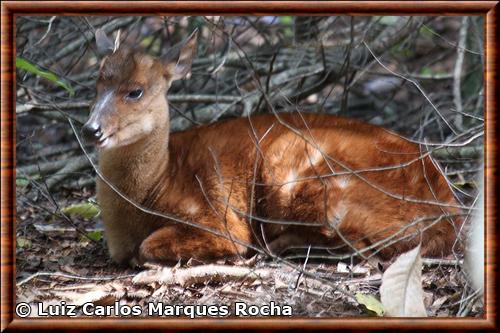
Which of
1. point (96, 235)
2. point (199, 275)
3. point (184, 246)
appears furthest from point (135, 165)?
point (199, 275)

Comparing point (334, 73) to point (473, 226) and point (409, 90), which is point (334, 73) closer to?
point (409, 90)

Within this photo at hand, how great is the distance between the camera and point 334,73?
745 centimetres

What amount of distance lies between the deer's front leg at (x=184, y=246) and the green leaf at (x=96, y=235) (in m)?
0.79

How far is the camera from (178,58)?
5.45 m

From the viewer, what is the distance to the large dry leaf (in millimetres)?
4005

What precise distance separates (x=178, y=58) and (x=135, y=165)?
725 millimetres

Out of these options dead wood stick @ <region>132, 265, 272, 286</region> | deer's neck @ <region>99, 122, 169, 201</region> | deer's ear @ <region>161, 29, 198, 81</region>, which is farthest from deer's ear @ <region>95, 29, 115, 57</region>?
dead wood stick @ <region>132, 265, 272, 286</region>

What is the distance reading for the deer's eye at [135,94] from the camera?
517 cm

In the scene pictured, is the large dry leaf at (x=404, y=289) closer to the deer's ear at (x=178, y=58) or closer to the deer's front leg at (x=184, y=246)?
the deer's front leg at (x=184, y=246)

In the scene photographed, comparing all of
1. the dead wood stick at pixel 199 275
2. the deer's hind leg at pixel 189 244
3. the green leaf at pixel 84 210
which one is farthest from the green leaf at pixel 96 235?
the dead wood stick at pixel 199 275

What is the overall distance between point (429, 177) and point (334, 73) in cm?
235

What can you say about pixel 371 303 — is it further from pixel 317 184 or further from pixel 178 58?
pixel 178 58

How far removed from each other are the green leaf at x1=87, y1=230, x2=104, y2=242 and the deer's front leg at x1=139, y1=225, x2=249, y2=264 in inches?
31.1

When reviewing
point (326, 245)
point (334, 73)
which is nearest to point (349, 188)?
point (326, 245)
